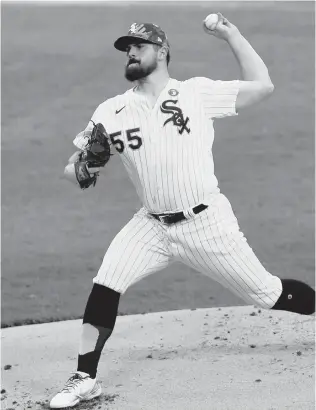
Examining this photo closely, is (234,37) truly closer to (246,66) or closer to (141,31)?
(246,66)

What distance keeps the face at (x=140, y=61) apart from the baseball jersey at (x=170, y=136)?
0.10m

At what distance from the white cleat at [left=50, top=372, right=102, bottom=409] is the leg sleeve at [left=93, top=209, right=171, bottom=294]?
450mm

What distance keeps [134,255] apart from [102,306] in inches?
10.7

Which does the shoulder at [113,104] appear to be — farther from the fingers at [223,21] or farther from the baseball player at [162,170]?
the fingers at [223,21]

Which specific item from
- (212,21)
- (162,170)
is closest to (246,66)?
(212,21)

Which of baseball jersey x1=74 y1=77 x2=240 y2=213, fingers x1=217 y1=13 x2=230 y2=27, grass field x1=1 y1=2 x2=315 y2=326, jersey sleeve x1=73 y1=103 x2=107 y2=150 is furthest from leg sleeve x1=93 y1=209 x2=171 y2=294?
grass field x1=1 y1=2 x2=315 y2=326

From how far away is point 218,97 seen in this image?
3984 mm

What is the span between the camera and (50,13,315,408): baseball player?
391cm

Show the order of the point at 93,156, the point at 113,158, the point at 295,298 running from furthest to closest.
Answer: the point at 113,158, the point at 295,298, the point at 93,156

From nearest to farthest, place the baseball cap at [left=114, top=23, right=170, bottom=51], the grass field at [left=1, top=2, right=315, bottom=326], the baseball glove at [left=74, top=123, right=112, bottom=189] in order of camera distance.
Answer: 1. the baseball glove at [left=74, top=123, right=112, bottom=189]
2. the baseball cap at [left=114, top=23, right=170, bottom=51]
3. the grass field at [left=1, top=2, right=315, bottom=326]

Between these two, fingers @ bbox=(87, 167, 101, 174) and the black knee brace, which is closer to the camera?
fingers @ bbox=(87, 167, 101, 174)

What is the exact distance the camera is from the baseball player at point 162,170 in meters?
3.91

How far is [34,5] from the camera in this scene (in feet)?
51.4

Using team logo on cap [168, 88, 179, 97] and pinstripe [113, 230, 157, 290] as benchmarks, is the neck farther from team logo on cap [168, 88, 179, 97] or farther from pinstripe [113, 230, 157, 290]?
pinstripe [113, 230, 157, 290]
